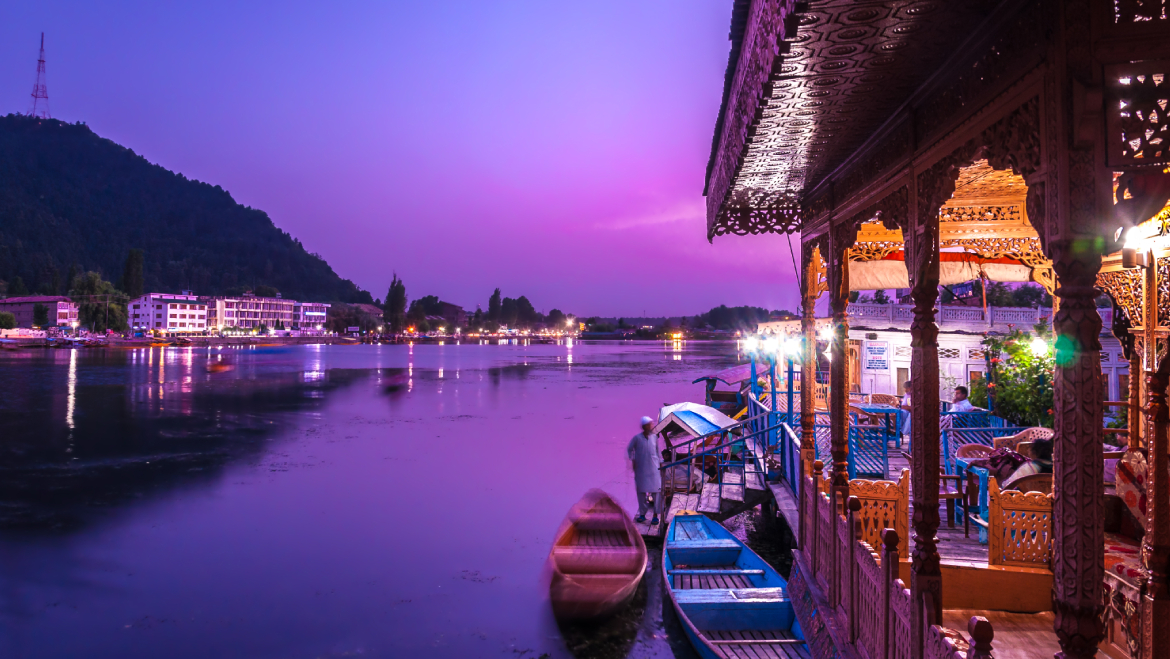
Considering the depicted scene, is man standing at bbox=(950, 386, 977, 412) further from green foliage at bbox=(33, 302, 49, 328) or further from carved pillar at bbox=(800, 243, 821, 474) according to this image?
green foliage at bbox=(33, 302, 49, 328)

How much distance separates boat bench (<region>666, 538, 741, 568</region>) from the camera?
26.3 feet

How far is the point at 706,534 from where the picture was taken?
8.68 meters

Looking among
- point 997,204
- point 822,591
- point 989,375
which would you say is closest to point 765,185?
point 997,204

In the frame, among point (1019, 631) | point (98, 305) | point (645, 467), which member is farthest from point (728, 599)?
point (98, 305)

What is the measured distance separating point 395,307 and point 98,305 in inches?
2839

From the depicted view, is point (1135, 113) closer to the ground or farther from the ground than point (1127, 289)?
farther from the ground

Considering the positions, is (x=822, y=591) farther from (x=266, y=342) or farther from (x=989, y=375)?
(x=266, y=342)

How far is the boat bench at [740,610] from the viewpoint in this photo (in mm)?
6191

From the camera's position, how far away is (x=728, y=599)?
642 cm

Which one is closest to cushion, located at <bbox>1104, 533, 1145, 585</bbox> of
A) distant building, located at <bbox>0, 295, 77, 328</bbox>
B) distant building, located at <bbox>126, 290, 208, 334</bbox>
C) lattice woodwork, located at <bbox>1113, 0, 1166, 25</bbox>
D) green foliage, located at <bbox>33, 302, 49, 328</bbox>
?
lattice woodwork, located at <bbox>1113, 0, 1166, 25</bbox>

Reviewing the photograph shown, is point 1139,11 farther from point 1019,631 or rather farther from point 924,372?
point 1019,631

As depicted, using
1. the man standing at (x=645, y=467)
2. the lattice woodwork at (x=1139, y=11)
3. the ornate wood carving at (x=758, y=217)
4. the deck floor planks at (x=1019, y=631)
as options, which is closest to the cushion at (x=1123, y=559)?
the deck floor planks at (x=1019, y=631)

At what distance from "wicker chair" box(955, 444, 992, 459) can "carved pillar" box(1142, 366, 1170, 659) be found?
3.51 meters

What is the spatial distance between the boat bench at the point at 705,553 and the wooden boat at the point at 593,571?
537 millimetres
